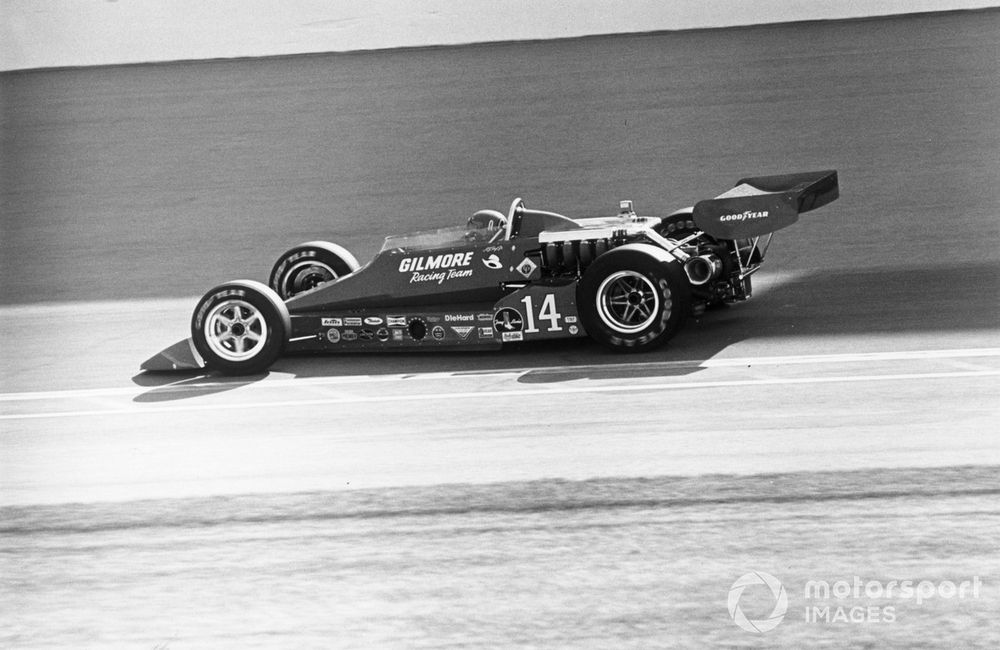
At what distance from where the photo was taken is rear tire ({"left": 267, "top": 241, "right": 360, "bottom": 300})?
985 centimetres

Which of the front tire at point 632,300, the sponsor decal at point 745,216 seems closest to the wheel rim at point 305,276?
the front tire at point 632,300

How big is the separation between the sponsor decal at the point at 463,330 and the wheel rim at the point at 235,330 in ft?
4.12

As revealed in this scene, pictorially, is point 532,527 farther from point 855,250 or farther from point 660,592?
point 855,250

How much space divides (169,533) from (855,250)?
693 centimetres

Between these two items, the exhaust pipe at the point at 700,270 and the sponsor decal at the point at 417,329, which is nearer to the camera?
the exhaust pipe at the point at 700,270

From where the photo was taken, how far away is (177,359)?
352 inches

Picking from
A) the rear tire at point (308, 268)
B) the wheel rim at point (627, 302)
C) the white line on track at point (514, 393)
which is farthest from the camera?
the rear tire at point (308, 268)

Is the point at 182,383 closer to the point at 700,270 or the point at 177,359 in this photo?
the point at 177,359

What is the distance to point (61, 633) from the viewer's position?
16.4 ft

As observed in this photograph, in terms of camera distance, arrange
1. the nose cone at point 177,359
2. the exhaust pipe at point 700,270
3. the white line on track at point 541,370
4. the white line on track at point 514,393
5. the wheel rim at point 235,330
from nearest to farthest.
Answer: the white line on track at point 514,393
the white line on track at point 541,370
the exhaust pipe at point 700,270
the wheel rim at point 235,330
the nose cone at point 177,359

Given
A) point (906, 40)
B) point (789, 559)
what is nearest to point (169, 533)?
point (789, 559)

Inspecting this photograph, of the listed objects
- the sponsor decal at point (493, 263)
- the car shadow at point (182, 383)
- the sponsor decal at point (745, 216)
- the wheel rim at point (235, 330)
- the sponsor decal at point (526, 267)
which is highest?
the sponsor decal at point (745, 216)

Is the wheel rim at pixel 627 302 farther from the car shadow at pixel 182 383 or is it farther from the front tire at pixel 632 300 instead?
the car shadow at pixel 182 383

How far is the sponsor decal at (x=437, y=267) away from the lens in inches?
344
